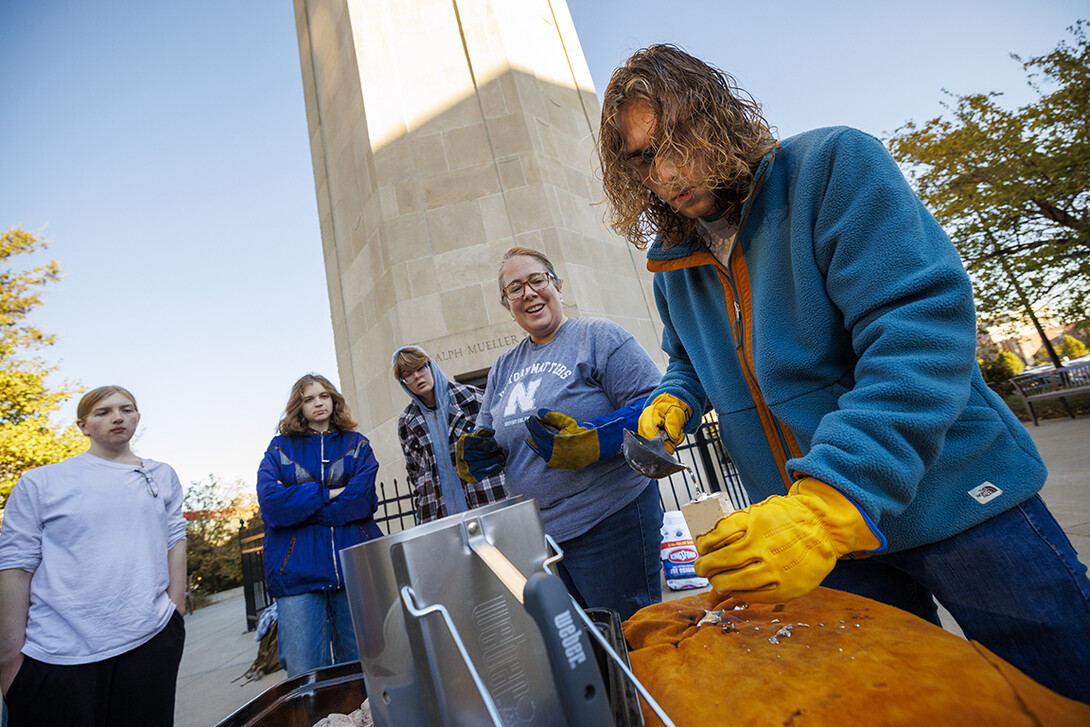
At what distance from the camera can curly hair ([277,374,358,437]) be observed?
2945 millimetres

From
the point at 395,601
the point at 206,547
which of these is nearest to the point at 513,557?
the point at 395,601

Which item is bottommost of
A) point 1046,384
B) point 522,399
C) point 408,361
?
point 1046,384

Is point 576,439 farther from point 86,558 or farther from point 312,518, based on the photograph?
point 86,558

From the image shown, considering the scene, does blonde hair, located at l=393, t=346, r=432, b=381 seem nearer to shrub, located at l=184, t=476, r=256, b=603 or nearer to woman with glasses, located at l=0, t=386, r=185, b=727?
woman with glasses, located at l=0, t=386, r=185, b=727

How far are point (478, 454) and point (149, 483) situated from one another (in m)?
1.87

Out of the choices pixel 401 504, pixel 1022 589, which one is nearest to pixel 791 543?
pixel 1022 589

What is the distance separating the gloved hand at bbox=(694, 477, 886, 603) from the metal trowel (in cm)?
43

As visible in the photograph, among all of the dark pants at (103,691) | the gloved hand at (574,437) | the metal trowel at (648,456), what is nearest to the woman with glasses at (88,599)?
the dark pants at (103,691)

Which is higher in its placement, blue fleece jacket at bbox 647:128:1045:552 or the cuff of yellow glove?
blue fleece jacket at bbox 647:128:1045:552

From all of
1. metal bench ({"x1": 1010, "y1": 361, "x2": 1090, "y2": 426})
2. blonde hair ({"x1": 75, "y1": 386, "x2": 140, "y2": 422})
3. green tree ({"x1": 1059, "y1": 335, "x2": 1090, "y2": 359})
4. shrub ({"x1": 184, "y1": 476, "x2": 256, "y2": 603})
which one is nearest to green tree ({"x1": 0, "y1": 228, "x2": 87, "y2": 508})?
shrub ({"x1": 184, "y1": 476, "x2": 256, "y2": 603})

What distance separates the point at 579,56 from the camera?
29.6ft

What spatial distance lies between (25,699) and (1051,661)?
319cm

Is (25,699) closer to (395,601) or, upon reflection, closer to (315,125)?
(395,601)

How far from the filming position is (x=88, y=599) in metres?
2.11
